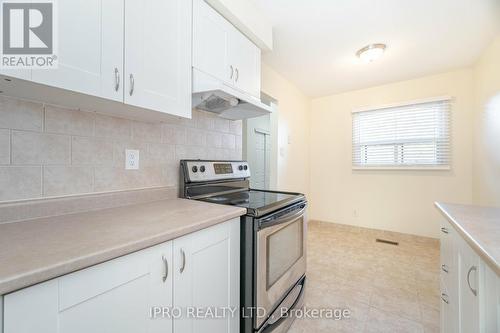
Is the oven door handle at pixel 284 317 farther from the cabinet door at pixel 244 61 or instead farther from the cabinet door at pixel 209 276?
the cabinet door at pixel 244 61

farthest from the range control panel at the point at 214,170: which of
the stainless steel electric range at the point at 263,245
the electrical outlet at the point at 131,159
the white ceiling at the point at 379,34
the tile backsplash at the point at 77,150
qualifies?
the white ceiling at the point at 379,34

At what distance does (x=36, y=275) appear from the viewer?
0.52 m

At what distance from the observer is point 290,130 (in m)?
3.39

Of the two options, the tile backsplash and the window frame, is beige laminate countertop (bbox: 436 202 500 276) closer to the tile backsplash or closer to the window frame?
the tile backsplash

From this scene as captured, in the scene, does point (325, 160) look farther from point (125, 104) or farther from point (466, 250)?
point (125, 104)

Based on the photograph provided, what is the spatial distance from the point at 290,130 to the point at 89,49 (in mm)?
2813

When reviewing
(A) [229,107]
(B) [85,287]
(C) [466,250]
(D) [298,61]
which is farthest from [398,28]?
(B) [85,287]

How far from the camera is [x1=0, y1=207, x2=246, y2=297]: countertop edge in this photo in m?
0.49

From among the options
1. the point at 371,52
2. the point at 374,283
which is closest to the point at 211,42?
→ the point at 371,52

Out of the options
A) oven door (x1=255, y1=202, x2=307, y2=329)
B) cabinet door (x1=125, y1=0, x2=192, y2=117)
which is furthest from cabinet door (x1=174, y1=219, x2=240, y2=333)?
cabinet door (x1=125, y1=0, x2=192, y2=117)

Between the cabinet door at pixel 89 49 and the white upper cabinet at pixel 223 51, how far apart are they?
1.64ft

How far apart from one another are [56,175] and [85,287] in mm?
703

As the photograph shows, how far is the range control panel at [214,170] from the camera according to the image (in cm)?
162

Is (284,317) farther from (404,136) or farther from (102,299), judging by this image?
(404,136)
